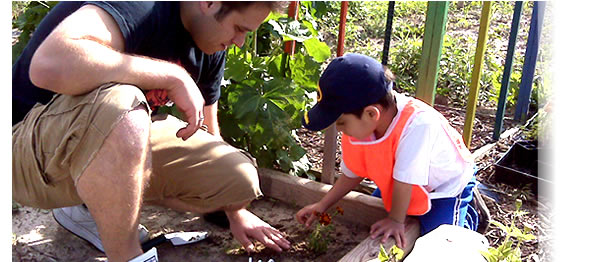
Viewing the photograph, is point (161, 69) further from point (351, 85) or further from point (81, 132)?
point (351, 85)

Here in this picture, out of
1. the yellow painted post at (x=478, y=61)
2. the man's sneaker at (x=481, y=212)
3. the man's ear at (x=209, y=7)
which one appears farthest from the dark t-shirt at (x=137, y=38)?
the man's sneaker at (x=481, y=212)

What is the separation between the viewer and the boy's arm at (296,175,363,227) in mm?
2691

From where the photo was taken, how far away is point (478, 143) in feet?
13.0

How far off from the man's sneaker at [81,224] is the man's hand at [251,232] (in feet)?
1.29

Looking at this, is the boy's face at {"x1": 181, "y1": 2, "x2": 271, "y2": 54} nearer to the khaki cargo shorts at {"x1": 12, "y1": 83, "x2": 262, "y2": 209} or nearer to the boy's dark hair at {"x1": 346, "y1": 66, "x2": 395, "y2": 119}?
the khaki cargo shorts at {"x1": 12, "y1": 83, "x2": 262, "y2": 209}

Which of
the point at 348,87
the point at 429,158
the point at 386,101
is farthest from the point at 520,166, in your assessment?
the point at 348,87

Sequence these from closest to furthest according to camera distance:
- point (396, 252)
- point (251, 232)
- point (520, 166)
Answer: point (396, 252) → point (251, 232) → point (520, 166)

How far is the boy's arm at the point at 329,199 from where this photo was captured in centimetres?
269

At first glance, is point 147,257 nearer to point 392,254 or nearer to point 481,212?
point 392,254

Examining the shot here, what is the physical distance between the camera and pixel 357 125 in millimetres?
2428

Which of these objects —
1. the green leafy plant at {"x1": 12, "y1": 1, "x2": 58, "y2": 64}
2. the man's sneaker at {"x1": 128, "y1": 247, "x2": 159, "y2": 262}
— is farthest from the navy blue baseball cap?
the green leafy plant at {"x1": 12, "y1": 1, "x2": 58, "y2": 64}

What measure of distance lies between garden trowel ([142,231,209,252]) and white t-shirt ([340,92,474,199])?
2.68 ft

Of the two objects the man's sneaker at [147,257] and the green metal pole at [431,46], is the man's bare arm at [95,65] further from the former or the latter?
the green metal pole at [431,46]

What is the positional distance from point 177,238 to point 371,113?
101 cm
